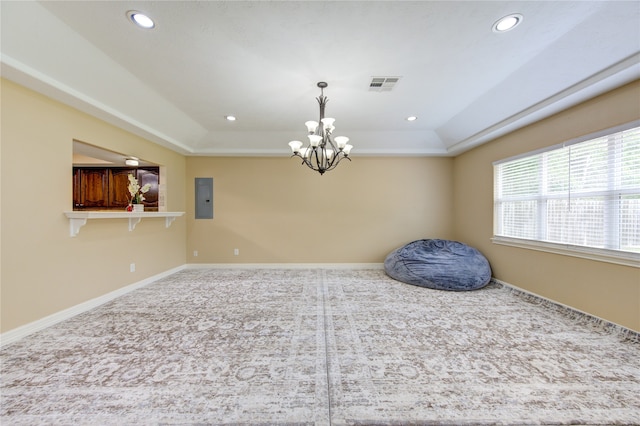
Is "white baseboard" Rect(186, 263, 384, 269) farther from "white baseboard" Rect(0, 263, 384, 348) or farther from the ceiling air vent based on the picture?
the ceiling air vent

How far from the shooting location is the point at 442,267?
391 cm

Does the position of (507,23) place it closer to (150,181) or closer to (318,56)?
(318,56)

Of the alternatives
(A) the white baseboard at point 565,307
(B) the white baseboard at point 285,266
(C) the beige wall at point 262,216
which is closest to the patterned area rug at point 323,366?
(A) the white baseboard at point 565,307

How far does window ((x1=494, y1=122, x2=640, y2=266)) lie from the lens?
241 cm

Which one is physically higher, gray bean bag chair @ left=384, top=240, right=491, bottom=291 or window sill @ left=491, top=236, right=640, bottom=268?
window sill @ left=491, top=236, right=640, bottom=268

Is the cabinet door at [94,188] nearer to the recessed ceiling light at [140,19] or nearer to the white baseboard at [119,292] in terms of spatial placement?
the white baseboard at [119,292]

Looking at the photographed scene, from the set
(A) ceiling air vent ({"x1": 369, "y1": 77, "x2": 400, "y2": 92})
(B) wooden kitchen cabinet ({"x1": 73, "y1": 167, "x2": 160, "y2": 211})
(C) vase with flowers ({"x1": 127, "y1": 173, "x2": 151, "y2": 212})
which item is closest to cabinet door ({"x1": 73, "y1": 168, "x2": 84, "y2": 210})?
Result: (B) wooden kitchen cabinet ({"x1": 73, "y1": 167, "x2": 160, "y2": 211})

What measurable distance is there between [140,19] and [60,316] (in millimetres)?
3254

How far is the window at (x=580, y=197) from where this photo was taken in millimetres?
2406

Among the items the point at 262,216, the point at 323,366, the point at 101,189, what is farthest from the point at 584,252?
the point at 101,189

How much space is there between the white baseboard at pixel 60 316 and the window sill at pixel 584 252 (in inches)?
236

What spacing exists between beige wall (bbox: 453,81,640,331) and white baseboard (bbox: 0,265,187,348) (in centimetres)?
594

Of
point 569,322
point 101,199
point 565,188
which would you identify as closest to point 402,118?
point 565,188

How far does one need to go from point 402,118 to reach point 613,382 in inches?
149
